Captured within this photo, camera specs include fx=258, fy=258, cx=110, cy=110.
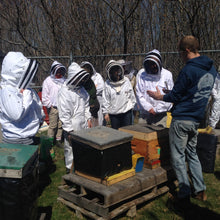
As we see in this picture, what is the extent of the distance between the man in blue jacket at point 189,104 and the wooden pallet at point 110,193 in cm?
41

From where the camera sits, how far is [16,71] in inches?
145

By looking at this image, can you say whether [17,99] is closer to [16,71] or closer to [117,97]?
[16,71]

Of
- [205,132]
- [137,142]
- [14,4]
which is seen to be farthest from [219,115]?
[14,4]

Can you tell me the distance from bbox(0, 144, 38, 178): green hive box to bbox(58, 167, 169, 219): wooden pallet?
84 centimetres

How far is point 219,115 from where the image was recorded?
6.26 meters

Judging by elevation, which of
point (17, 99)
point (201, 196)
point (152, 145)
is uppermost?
point (17, 99)

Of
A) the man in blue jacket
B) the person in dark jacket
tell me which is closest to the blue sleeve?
the man in blue jacket

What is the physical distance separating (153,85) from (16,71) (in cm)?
259

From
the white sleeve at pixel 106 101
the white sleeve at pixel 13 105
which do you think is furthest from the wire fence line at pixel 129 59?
the white sleeve at pixel 13 105

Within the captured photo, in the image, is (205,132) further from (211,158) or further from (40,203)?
Result: (40,203)

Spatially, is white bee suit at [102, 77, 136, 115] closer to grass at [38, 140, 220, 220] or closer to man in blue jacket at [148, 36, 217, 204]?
man in blue jacket at [148, 36, 217, 204]

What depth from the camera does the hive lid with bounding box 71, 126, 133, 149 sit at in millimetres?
3296

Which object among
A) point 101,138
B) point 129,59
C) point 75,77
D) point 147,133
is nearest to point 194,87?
point 147,133

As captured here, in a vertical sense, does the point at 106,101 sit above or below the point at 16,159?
above
